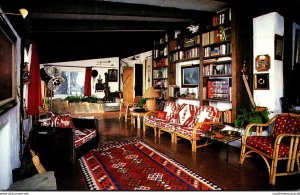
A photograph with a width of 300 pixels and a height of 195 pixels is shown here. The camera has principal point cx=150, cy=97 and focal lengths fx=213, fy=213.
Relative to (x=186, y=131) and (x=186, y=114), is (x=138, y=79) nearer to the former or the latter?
(x=186, y=114)

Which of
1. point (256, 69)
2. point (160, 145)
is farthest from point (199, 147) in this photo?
point (256, 69)

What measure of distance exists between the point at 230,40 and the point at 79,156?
151 inches

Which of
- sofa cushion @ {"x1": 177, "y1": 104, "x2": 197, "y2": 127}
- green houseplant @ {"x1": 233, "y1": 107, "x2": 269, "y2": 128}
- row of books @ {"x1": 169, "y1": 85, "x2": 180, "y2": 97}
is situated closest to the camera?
green houseplant @ {"x1": 233, "y1": 107, "x2": 269, "y2": 128}

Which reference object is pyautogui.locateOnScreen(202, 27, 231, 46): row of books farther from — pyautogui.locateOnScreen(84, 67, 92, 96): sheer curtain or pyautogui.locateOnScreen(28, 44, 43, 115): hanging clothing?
pyautogui.locateOnScreen(84, 67, 92, 96): sheer curtain

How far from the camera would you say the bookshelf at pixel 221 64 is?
442cm

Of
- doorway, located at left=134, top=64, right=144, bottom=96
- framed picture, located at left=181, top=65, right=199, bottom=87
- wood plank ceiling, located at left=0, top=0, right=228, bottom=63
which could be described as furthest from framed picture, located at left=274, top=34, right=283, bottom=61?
doorway, located at left=134, top=64, right=144, bottom=96

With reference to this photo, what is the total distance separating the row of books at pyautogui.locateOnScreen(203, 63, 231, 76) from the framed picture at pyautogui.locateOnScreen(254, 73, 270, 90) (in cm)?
56

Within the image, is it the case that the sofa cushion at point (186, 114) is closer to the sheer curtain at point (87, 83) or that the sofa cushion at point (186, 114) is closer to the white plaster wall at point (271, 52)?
the white plaster wall at point (271, 52)

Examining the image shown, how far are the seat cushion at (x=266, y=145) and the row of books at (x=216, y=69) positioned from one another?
5.82ft

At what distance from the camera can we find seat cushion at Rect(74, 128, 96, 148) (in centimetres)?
376

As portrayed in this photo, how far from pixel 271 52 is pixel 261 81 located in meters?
0.59

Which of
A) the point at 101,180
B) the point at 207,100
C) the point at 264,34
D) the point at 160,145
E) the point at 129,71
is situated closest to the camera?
the point at 101,180

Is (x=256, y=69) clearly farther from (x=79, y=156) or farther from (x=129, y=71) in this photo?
(x=129, y=71)

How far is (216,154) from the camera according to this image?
4066mm
